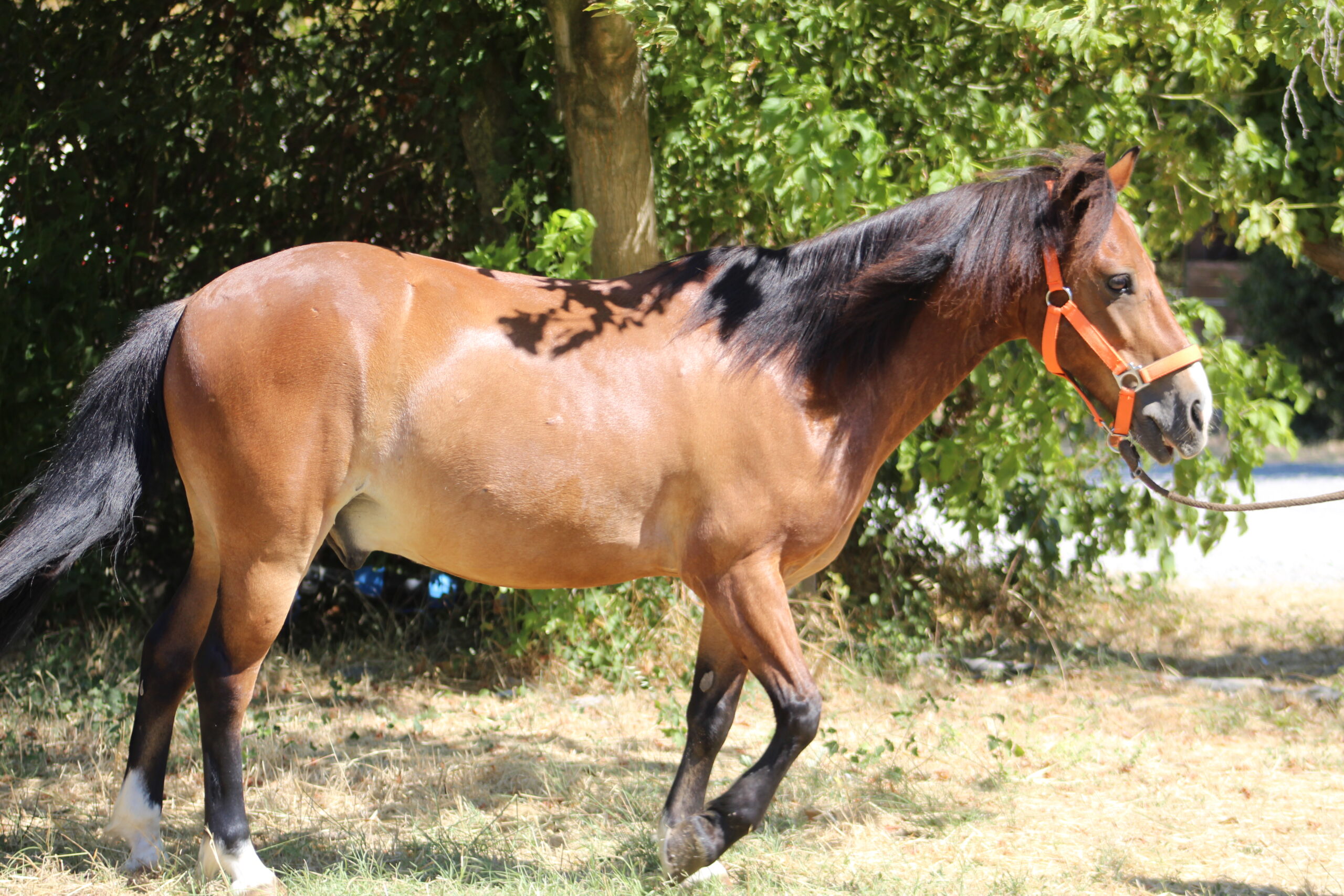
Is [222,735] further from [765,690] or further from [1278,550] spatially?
[1278,550]

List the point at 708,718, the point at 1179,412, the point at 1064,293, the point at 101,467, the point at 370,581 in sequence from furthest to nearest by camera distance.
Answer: the point at 370,581 → the point at 708,718 → the point at 101,467 → the point at 1064,293 → the point at 1179,412

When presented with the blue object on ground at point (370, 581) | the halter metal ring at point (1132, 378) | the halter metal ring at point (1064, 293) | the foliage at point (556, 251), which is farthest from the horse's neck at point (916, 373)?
the blue object on ground at point (370, 581)

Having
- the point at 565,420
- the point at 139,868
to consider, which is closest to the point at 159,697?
the point at 139,868

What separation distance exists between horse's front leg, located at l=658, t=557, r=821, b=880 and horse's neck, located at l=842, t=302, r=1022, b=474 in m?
0.49

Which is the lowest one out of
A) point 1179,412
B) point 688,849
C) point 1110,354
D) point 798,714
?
point 688,849

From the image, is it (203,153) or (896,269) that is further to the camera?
(203,153)

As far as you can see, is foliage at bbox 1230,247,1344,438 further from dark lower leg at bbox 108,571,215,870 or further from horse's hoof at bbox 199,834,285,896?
horse's hoof at bbox 199,834,285,896

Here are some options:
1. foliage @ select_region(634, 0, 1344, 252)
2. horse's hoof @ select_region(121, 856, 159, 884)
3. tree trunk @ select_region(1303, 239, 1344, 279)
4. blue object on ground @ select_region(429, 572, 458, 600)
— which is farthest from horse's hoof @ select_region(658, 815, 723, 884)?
tree trunk @ select_region(1303, 239, 1344, 279)

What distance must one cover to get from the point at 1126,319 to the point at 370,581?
449 cm

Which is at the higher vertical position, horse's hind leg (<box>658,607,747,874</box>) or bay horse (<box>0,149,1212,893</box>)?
bay horse (<box>0,149,1212,893</box>)

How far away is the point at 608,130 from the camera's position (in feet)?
Answer: 16.1

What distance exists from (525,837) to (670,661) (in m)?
1.98

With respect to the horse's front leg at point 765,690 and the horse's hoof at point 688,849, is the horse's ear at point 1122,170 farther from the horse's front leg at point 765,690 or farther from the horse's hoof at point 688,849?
the horse's hoof at point 688,849

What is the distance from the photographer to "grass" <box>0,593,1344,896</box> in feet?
11.3
